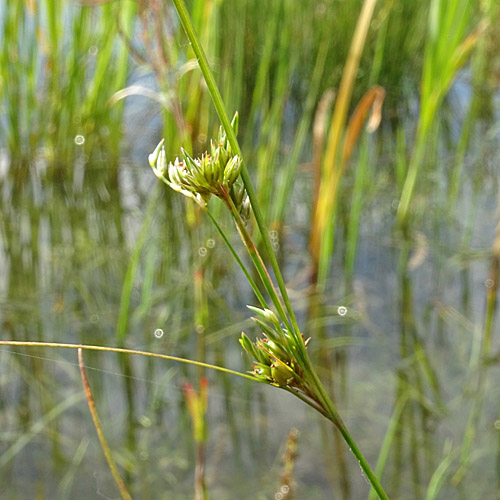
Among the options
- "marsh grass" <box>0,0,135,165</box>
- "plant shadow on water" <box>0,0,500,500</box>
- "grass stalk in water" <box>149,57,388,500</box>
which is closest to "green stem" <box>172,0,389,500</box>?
"grass stalk in water" <box>149,57,388,500</box>

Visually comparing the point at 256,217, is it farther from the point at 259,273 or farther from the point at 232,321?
the point at 232,321

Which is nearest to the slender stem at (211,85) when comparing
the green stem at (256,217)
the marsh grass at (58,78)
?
the green stem at (256,217)

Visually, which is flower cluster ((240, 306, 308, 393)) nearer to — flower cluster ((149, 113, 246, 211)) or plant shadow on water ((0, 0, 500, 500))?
flower cluster ((149, 113, 246, 211))

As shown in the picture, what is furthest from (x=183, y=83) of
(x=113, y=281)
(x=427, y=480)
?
(x=427, y=480)

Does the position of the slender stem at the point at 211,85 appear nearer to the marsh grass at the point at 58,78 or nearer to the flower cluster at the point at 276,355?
the flower cluster at the point at 276,355

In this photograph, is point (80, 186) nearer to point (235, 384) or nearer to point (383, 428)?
point (235, 384)
